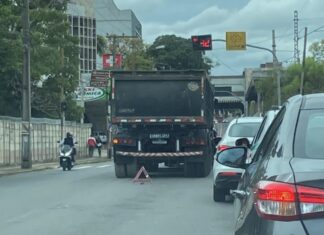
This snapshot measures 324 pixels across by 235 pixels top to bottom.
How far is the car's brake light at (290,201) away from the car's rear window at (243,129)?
1168 cm

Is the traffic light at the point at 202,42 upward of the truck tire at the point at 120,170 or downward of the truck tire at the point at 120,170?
upward

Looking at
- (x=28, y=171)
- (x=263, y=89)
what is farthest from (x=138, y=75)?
(x=263, y=89)

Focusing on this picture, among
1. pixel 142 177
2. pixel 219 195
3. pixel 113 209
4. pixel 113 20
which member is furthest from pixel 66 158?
pixel 113 20

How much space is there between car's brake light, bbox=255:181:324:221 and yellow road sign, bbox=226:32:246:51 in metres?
35.4

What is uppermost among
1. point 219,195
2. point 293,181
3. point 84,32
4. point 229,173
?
point 84,32

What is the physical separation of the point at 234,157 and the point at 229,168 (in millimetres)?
6607

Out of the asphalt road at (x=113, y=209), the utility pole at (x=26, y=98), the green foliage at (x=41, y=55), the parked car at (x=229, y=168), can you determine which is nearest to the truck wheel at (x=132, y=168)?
the asphalt road at (x=113, y=209)

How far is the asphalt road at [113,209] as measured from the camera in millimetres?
11062

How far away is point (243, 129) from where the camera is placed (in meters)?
15.9

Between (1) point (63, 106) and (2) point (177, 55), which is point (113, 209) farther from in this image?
(2) point (177, 55)

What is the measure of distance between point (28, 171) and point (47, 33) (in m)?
8.18

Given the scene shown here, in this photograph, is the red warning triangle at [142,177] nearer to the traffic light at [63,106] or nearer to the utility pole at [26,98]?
the utility pole at [26,98]

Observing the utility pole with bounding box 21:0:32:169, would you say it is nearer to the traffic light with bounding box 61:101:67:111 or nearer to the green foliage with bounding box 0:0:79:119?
the green foliage with bounding box 0:0:79:119

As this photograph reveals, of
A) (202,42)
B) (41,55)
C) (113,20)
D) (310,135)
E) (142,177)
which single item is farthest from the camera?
(113,20)
